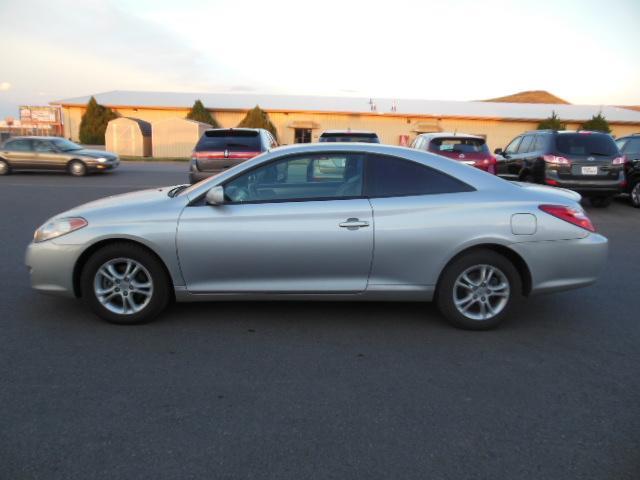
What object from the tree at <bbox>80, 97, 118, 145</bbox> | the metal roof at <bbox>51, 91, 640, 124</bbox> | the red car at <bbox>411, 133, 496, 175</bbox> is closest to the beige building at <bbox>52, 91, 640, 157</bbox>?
the metal roof at <bbox>51, 91, 640, 124</bbox>

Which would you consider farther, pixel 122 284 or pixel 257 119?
pixel 257 119

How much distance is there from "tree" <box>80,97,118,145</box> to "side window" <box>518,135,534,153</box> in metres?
33.8

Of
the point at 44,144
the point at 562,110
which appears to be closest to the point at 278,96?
the point at 562,110

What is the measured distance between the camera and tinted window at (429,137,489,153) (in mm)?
10828

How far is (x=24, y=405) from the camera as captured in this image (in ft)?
9.98

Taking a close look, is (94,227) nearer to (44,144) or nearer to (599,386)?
(599,386)

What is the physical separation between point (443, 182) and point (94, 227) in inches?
116

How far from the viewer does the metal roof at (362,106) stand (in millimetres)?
39531

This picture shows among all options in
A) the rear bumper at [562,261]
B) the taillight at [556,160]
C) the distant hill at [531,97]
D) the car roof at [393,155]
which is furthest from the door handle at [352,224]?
the distant hill at [531,97]

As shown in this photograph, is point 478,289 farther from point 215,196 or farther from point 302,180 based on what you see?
point 215,196

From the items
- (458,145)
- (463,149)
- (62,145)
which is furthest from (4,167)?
(463,149)

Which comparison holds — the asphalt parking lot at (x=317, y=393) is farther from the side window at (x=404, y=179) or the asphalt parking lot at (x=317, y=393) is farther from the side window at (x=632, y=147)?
the side window at (x=632, y=147)

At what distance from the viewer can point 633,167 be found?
11.4 m

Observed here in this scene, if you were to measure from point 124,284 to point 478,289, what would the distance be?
2.97 m
